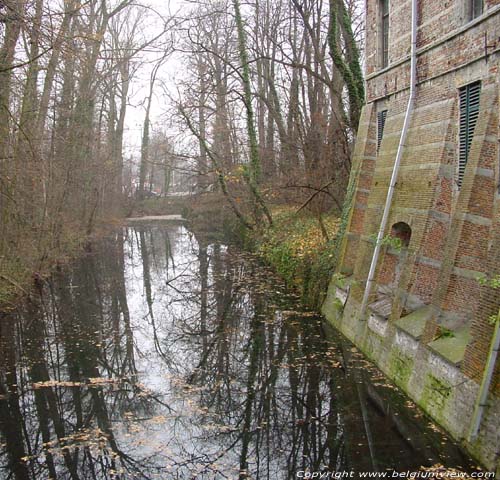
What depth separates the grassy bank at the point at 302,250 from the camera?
14977 mm

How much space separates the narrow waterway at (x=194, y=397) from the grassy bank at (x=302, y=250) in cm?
70

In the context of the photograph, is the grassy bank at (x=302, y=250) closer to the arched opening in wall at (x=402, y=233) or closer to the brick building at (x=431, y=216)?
the brick building at (x=431, y=216)

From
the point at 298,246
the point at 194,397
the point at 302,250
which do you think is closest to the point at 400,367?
the point at 194,397

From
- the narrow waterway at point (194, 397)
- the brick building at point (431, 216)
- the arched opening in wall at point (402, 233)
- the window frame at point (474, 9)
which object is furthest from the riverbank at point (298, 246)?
the window frame at point (474, 9)

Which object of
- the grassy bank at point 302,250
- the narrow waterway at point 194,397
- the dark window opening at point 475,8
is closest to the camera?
the narrow waterway at point 194,397

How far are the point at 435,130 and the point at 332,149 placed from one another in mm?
9203

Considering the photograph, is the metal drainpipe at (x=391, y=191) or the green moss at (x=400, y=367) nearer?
the green moss at (x=400, y=367)

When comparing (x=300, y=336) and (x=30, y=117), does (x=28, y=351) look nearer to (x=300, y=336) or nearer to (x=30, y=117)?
(x=300, y=336)

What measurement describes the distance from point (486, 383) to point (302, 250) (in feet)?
36.5

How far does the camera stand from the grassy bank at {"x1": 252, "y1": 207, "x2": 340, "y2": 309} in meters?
15.0

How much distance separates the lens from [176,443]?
305 inches

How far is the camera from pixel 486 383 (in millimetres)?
Answer: 6598

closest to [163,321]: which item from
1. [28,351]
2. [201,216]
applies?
[28,351]

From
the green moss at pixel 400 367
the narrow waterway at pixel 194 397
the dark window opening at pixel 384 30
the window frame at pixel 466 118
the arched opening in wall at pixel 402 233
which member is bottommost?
the narrow waterway at pixel 194 397
